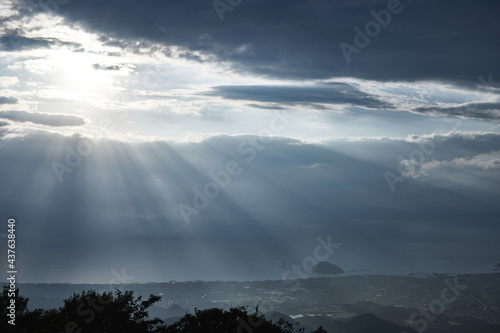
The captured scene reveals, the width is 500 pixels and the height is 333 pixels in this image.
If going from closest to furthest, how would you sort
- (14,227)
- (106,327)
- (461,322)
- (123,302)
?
1. (14,227)
2. (106,327)
3. (123,302)
4. (461,322)

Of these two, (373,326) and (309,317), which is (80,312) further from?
(309,317)

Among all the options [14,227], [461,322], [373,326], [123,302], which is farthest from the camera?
[461,322]

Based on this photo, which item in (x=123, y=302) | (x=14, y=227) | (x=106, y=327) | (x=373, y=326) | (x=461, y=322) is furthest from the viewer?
(x=461, y=322)

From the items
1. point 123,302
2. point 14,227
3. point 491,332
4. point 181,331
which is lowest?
point 491,332

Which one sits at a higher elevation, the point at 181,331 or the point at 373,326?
the point at 181,331

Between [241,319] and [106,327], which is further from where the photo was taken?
[241,319]

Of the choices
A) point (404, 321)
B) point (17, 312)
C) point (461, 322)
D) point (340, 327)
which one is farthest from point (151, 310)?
point (17, 312)

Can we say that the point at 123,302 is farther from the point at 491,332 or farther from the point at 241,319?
the point at 491,332

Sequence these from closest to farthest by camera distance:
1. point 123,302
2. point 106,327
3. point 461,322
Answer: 1. point 106,327
2. point 123,302
3. point 461,322

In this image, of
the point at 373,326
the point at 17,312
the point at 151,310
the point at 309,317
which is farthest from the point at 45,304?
the point at 17,312
